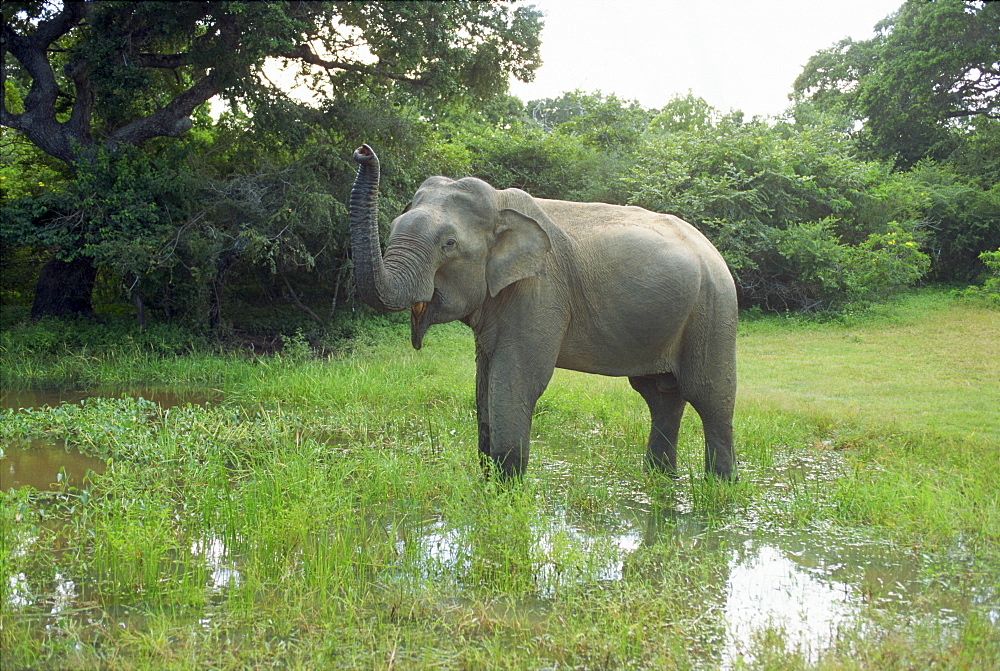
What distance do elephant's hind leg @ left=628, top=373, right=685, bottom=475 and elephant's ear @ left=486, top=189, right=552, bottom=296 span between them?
60.1 inches

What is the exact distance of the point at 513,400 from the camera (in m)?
5.06

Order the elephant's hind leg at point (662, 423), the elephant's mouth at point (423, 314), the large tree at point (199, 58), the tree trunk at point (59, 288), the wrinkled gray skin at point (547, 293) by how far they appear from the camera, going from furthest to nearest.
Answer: the tree trunk at point (59, 288), the large tree at point (199, 58), the elephant's hind leg at point (662, 423), the elephant's mouth at point (423, 314), the wrinkled gray skin at point (547, 293)

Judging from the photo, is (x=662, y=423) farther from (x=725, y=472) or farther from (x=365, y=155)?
(x=365, y=155)

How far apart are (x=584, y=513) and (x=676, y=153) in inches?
537

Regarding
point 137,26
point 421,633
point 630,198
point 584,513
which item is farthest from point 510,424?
point 630,198

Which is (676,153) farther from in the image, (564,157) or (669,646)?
(669,646)

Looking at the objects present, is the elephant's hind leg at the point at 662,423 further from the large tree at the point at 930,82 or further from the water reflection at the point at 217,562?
the large tree at the point at 930,82

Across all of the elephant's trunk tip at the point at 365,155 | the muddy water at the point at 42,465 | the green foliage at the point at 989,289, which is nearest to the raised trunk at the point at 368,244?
the elephant's trunk tip at the point at 365,155

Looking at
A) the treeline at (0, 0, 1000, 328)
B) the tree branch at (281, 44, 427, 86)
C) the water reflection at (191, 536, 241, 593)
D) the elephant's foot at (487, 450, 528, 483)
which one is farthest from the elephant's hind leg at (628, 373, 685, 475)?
the tree branch at (281, 44, 427, 86)

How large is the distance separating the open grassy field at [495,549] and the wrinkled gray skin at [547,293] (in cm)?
62

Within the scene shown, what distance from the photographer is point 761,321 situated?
15.9 m

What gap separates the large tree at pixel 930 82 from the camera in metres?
20.0

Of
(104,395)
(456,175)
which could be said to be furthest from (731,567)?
(456,175)

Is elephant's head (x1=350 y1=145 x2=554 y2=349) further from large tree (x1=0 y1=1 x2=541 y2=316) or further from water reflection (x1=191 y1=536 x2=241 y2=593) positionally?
large tree (x1=0 y1=1 x2=541 y2=316)
